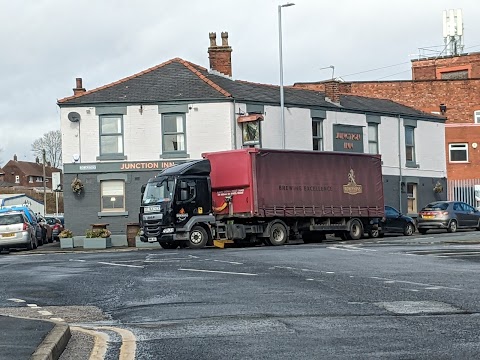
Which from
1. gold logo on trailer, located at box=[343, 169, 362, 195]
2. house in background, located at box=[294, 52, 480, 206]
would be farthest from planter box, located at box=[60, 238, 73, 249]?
house in background, located at box=[294, 52, 480, 206]

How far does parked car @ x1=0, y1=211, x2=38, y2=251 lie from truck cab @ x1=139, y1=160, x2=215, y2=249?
6799mm

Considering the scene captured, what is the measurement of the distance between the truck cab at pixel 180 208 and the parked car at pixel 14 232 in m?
6.80

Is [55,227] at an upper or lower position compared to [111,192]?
lower

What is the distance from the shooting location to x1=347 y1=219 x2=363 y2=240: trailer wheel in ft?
119

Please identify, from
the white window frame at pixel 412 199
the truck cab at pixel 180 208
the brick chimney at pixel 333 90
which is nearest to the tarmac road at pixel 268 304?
the truck cab at pixel 180 208

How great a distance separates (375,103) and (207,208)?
70.5ft

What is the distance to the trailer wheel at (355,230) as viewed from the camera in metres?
36.3

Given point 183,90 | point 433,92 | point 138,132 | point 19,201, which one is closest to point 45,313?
point 138,132

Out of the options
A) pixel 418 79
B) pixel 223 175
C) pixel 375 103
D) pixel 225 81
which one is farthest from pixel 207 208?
pixel 418 79

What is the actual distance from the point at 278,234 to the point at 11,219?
1149 cm

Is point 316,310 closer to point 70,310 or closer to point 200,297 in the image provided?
point 200,297

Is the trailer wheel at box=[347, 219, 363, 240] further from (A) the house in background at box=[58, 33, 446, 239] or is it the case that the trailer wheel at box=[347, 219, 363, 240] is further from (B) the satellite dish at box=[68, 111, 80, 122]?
(B) the satellite dish at box=[68, 111, 80, 122]

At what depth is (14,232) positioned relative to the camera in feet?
120

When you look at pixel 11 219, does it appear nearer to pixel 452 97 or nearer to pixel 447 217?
pixel 447 217
